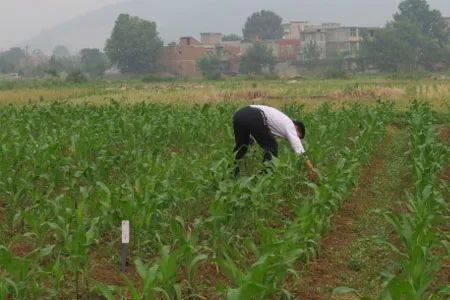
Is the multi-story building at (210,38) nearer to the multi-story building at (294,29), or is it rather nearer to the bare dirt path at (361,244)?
the multi-story building at (294,29)

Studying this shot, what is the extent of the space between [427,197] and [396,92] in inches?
849

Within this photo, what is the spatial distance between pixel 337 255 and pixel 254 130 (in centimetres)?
247

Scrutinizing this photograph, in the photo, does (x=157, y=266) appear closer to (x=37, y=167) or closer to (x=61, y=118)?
(x=37, y=167)

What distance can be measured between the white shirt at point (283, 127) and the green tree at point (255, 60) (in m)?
60.4

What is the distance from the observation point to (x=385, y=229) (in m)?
6.79

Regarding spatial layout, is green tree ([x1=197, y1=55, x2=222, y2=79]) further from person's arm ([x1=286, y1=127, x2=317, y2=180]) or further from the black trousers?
person's arm ([x1=286, y1=127, x2=317, y2=180])

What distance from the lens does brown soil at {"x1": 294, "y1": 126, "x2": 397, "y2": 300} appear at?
507 cm

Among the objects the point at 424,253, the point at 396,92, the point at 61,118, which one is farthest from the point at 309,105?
the point at 424,253

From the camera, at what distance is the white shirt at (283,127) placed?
7531 mm

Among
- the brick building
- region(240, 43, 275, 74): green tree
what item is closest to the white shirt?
region(240, 43, 275, 74): green tree

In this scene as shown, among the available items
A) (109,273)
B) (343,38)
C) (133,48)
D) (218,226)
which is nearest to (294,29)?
(343,38)

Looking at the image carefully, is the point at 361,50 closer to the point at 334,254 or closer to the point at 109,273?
the point at 334,254

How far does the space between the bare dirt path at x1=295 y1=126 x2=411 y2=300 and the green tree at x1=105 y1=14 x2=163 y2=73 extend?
66.2 m

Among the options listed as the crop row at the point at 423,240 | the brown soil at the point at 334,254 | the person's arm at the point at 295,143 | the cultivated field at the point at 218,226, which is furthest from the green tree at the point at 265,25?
the person's arm at the point at 295,143
